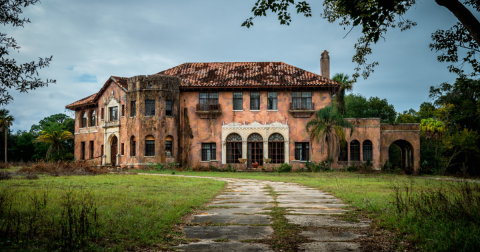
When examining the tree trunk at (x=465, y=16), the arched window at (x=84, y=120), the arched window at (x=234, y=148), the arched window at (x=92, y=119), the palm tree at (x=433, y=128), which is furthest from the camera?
the arched window at (x=84, y=120)

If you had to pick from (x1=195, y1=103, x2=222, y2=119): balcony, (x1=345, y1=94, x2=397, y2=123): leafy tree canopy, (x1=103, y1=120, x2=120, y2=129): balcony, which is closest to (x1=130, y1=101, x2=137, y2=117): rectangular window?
(x1=103, y1=120, x2=120, y2=129): balcony

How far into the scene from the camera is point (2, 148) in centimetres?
5262

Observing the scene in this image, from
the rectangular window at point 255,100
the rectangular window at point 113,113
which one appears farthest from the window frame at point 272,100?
the rectangular window at point 113,113

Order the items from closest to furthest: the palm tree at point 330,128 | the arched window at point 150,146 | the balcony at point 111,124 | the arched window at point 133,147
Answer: the palm tree at point 330,128, the arched window at point 150,146, the arched window at point 133,147, the balcony at point 111,124

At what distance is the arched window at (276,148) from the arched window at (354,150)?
5.69m

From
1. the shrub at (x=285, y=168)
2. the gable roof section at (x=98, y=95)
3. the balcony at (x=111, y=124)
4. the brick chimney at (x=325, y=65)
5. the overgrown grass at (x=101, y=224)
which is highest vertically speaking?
the brick chimney at (x=325, y=65)

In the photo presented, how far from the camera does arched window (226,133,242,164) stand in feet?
104

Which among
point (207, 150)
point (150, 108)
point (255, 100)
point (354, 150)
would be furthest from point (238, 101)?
point (354, 150)

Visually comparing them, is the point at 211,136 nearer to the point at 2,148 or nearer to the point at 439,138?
the point at 439,138

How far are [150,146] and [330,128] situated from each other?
14560 mm

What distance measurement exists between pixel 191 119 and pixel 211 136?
2259mm

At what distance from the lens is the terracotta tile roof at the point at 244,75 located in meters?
31.2

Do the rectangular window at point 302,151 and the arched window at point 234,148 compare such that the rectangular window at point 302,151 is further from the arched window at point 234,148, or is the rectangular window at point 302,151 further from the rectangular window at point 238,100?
the rectangular window at point 238,100

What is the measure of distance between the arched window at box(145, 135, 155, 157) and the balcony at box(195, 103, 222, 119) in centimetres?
441
